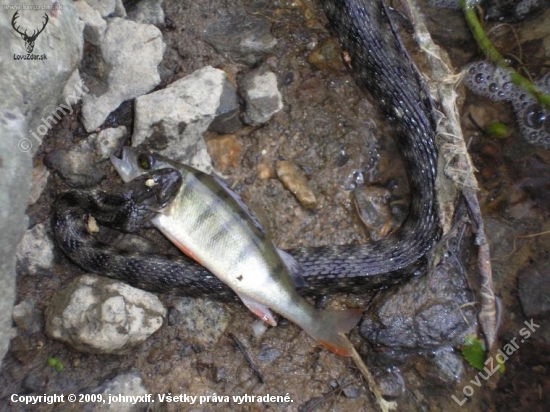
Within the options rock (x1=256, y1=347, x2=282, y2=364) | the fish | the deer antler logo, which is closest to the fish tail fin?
the fish

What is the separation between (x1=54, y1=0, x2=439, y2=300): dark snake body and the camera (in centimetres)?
459

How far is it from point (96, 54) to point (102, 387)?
9.13 ft

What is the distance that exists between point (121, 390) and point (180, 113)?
7.67ft

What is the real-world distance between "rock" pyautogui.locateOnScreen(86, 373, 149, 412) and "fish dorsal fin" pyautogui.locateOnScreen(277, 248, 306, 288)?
157 centimetres

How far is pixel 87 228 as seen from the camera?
184 inches

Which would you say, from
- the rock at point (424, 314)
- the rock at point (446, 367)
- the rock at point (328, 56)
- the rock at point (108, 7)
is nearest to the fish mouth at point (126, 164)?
the rock at point (108, 7)

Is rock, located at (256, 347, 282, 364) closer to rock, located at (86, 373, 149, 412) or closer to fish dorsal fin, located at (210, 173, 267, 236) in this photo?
rock, located at (86, 373, 149, 412)

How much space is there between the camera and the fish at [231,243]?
4074 millimetres

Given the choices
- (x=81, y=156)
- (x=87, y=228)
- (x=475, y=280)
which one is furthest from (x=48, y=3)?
(x=475, y=280)

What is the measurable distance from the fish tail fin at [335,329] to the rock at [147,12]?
3051 millimetres

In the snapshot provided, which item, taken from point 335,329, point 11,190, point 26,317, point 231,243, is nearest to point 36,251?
point 26,317

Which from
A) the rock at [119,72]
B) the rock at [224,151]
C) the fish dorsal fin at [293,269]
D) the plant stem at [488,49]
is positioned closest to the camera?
the fish dorsal fin at [293,269]

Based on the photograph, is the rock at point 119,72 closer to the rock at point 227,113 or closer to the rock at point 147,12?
the rock at point 147,12

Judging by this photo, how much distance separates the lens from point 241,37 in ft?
17.3
